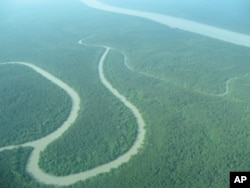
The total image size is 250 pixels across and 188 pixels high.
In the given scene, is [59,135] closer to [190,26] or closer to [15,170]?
[15,170]

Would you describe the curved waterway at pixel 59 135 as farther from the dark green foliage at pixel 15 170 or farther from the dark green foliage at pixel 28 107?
the dark green foliage at pixel 28 107

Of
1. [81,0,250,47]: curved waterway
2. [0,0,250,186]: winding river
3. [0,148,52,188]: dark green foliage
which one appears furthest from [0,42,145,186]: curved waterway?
[81,0,250,47]: curved waterway

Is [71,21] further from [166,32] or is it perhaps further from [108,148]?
[108,148]

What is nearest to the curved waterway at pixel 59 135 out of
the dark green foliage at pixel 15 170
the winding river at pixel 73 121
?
the winding river at pixel 73 121

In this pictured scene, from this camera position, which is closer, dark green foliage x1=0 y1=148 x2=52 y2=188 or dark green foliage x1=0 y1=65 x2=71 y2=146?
dark green foliage x1=0 y1=148 x2=52 y2=188

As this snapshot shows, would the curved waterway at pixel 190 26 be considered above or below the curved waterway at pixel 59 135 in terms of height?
above

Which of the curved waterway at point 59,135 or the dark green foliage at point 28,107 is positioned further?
the dark green foliage at point 28,107

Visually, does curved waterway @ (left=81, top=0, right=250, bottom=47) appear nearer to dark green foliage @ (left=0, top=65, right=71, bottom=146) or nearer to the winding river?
the winding river

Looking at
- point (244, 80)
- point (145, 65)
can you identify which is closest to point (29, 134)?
point (145, 65)

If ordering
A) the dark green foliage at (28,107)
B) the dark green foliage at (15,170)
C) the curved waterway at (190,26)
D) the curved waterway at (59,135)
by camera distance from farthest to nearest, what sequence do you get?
the curved waterway at (190,26) < the dark green foliage at (28,107) < the curved waterway at (59,135) < the dark green foliage at (15,170)
